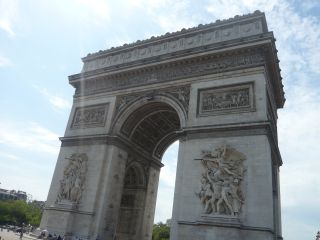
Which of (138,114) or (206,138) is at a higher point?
(138,114)

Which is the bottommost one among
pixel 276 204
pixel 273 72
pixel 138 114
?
pixel 276 204

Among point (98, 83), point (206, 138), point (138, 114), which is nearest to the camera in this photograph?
point (206, 138)

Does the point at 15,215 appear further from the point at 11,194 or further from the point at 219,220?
the point at 219,220

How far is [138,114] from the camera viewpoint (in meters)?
21.4

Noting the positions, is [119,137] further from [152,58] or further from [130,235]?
[130,235]

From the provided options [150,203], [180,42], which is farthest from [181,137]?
[150,203]

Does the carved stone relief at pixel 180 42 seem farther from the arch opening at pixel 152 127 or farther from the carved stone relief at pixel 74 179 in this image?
the carved stone relief at pixel 74 179

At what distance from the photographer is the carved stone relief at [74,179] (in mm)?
19328

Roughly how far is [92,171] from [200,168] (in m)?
7.09

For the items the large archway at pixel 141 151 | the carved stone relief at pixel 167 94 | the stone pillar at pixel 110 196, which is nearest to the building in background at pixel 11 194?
the large archway at pixel 141 151

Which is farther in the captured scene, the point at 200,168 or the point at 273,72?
the point at 273,72

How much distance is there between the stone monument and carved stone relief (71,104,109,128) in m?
0.08

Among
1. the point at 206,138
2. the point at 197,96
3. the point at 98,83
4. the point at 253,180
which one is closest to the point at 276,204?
the point at 253,180

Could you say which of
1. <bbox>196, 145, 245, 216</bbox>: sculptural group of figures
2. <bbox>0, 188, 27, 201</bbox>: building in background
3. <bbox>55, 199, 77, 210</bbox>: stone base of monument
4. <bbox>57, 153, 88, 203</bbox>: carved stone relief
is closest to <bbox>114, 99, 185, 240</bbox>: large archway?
<bbox>57, 153, 88, 203</bbox>: carved stone relief
